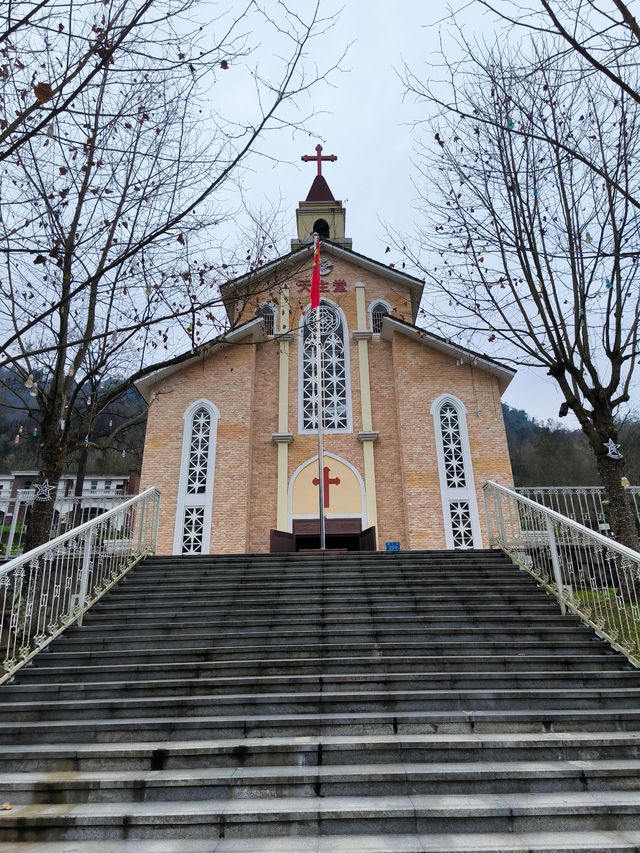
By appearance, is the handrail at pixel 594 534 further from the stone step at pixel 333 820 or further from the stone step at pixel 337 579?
the stone step at pixel 333 820

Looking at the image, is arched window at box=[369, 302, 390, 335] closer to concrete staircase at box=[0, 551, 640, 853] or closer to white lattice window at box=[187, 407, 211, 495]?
white lattice window at box=[187, 407, 211, 495]

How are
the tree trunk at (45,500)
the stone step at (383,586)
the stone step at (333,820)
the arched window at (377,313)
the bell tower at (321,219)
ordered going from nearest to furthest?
the stone step at (333,820)
the stone step at (383,586)
the tree trunk at (45,500)
the arched window at (377,313)
the bell tower at (321,219)

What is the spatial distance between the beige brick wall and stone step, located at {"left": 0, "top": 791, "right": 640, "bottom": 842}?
944 centimetres

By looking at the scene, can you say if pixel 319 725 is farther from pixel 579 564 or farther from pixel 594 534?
pixel 579 564

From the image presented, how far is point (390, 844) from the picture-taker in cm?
315

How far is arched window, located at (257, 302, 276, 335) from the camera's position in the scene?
52.4 ft

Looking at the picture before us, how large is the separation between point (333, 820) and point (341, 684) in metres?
1.71

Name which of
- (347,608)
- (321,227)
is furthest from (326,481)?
(321,227)

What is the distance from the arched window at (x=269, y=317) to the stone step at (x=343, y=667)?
38.2ft

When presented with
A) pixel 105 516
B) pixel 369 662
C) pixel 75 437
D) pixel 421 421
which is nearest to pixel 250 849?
pixel 369 662

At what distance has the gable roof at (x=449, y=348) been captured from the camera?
13972 mm

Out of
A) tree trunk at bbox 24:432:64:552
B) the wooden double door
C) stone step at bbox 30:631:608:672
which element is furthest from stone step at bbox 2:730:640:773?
the wooden double door

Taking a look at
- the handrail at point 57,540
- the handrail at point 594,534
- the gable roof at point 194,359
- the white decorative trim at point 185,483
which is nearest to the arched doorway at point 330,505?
the white decorative trim at point 185,483

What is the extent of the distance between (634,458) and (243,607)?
1006 inches
